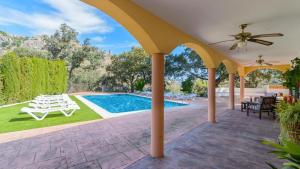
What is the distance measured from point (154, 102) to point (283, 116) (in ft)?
8.28

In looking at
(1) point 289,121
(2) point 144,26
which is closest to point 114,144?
(2) point 144,26

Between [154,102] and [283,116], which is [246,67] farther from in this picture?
[283,116]

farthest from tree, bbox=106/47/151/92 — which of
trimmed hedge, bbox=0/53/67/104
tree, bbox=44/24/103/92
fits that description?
trimmed hedge, bbox=0/53/67/104

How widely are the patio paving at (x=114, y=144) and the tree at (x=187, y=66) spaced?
13988mm

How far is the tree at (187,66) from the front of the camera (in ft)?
65.6

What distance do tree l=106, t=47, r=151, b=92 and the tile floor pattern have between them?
15.0m

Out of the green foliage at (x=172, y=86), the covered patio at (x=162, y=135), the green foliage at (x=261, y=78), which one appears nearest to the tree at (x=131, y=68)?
the green foliage at (x=172, y=86)

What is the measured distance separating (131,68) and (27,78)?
10497 millimetres

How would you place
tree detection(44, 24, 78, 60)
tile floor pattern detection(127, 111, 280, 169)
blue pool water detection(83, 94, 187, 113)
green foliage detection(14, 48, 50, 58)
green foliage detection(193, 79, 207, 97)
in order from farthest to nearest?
tree detection(44, 24, 78, 60), green foliage detection(14, 48, 50, 58), green foliage detection(193, 79, 207, 97), blue pool water detection(83, 94, 187, 113), tile floor pattern detection(127, 111, 280, 169)

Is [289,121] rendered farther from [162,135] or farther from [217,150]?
[217,150]

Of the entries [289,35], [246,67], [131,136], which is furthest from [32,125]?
[246,67]

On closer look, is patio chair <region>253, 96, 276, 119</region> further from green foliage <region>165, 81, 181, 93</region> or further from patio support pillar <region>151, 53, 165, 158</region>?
green foliage <region>165, 81, 181, 93</region>

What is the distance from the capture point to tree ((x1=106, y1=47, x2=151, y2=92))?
67.1 ft

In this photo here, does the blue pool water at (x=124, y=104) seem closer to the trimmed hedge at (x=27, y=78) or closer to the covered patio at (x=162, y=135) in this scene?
the trimmed hedge at (x=27, y=78)
